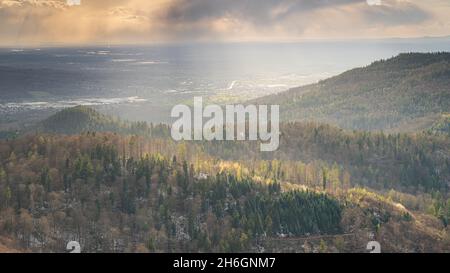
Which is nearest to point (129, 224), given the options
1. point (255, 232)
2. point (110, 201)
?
point (110, 201)

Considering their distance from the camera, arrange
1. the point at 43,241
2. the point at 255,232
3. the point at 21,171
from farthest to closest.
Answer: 1. the point at 21,171
2. the point at 255,232
3. the point at 43,241

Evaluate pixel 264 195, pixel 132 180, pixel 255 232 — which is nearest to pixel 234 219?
pixel 255 232

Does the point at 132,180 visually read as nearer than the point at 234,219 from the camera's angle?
No

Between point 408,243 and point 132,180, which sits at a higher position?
point 132,180
